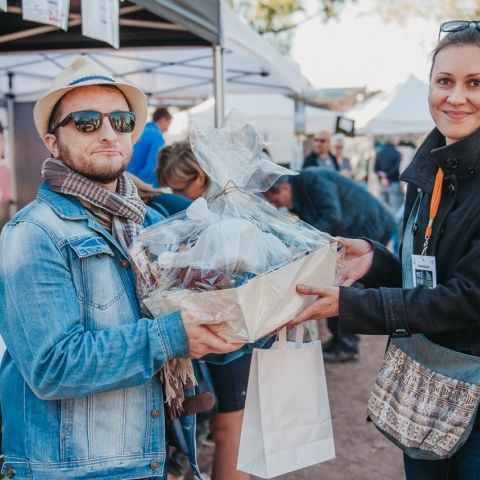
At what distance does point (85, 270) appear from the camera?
1637 mm

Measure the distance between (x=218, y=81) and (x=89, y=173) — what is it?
9.53ft

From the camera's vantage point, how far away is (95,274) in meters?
1.65

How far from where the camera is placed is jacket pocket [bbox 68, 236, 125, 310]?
5.32 ft

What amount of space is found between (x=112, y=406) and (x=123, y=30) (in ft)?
11.7

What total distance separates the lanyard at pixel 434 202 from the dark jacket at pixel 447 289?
0.5 inches

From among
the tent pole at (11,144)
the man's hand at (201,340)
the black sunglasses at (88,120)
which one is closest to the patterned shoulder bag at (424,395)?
the man's hand at (201,340)

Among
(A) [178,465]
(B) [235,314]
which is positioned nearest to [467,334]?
(B) [235,314]

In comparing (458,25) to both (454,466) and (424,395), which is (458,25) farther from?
(454,466)

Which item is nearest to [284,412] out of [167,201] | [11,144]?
[167,201]

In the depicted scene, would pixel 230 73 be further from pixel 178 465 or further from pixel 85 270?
pixel 85 270

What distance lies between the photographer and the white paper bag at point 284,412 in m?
1.82

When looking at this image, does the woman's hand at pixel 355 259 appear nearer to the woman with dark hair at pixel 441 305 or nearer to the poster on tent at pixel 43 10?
the woman with dark hair at pixel 441 305

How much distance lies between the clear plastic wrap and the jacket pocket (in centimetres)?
7

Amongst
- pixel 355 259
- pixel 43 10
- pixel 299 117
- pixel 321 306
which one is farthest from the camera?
pixel 299 117
